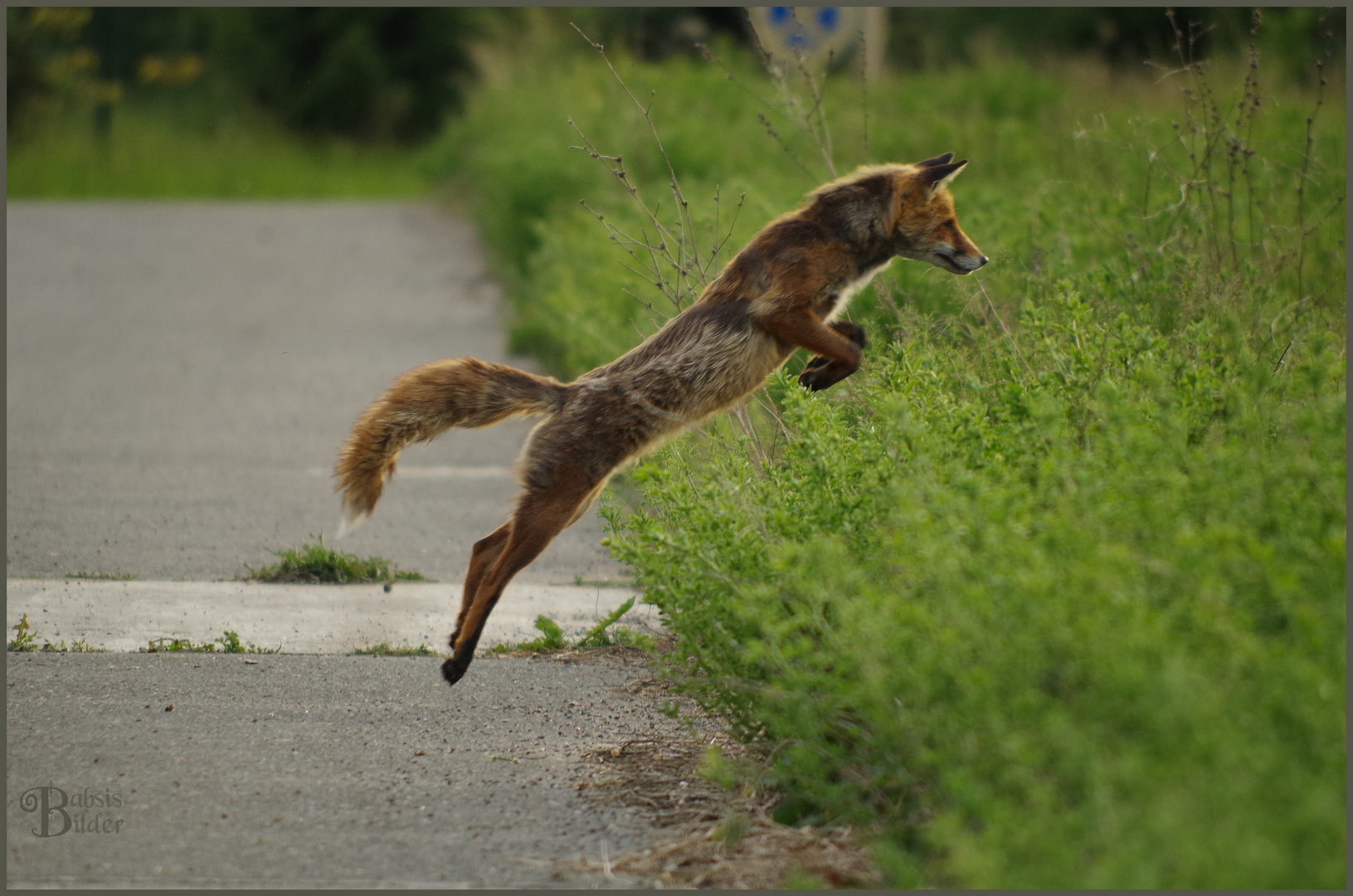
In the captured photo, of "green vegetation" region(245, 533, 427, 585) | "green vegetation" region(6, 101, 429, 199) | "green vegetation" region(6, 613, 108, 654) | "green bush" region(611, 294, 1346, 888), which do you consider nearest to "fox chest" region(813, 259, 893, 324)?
"green bush" region(611, 294, 1346, 888)

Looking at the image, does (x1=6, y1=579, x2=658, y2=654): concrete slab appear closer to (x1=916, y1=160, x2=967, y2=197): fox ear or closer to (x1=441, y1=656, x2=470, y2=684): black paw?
(x1=441, y1=656, x2=470, y2=684): black paw

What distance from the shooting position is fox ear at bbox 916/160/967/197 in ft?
18.2

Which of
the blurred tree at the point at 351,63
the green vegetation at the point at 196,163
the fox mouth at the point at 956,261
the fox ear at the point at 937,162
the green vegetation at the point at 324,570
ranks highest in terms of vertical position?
the fox ear at the point at 937,162

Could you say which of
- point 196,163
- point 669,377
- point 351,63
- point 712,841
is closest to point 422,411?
point 669,377

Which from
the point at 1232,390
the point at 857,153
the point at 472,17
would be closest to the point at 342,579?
the point at 1232,390

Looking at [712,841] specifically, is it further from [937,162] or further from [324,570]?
[937,162]

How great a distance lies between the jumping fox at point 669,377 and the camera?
4992 mm

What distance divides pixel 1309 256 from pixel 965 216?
2.45 metres

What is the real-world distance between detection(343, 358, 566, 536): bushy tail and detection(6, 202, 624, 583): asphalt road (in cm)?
47

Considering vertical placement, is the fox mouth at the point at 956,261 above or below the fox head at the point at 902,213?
below

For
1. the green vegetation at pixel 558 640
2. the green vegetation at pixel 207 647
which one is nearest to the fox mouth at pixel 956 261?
the green vegetation at pixel 558 640

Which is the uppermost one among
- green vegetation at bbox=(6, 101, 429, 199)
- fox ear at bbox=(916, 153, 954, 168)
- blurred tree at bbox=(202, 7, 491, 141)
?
fox ear at bbox=(916, 153, 954, 168)

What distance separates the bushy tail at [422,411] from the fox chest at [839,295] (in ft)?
3.96

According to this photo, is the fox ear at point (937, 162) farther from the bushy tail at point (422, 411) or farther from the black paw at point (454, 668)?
the black paw at point (454, 668)
